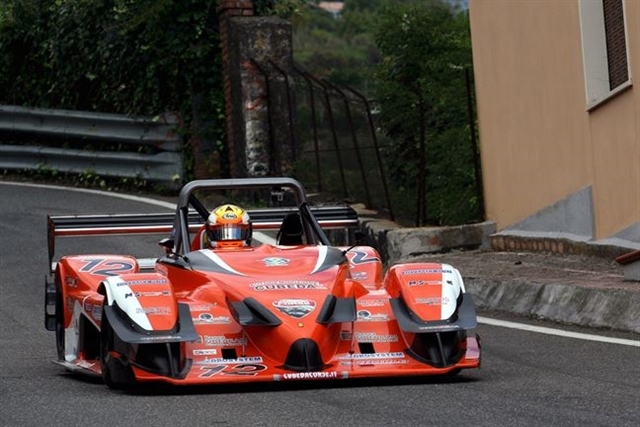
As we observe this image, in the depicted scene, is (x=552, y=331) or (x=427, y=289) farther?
(x=552, y=331)

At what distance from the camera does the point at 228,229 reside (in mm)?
11500

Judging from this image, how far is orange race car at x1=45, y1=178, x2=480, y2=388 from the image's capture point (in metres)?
9.86

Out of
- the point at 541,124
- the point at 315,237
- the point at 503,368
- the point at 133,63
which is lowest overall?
the point at 503,368

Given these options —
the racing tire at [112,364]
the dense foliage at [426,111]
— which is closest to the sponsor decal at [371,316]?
the racing tire at [112,364]

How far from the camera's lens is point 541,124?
18.0 metres

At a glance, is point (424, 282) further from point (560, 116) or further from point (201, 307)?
point (560, 116)

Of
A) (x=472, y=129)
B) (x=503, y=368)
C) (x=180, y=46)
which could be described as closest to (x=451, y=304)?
(x=503, y=368)

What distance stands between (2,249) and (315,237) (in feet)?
26.8

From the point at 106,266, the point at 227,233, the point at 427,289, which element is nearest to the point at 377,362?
the point at 427,289

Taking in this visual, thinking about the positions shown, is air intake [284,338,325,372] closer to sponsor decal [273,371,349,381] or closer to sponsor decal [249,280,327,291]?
sponsor decal [273,371,349,381]

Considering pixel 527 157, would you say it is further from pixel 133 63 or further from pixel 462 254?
pixel 133 63

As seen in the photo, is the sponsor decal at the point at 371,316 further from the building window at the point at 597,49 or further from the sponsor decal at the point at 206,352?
the building window at the point at 597,49

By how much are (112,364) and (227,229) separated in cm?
180

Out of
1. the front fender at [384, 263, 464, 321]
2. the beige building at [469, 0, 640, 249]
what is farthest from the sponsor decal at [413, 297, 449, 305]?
the beige building at [469, 0, 640, 249]
